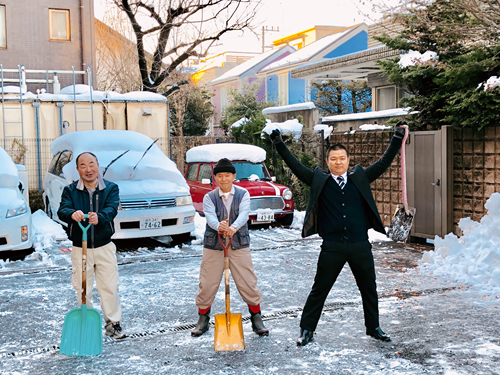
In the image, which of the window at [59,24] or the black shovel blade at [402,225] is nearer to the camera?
the black shovel blade at [402,225]

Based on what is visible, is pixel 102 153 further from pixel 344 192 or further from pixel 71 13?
pixel 71 13

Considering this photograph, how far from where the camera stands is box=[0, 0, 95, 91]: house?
20.4 m

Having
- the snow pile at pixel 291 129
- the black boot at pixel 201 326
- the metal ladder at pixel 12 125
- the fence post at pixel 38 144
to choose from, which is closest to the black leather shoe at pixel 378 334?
the black boot at pixel 201 326

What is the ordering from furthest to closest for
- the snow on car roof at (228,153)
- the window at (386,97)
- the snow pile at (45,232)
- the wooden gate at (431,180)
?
the window at (386,97), the snow on car roof at (228,153), the snow pile at (45,232), the wooden gate at (431,180)

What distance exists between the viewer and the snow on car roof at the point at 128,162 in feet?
34.6

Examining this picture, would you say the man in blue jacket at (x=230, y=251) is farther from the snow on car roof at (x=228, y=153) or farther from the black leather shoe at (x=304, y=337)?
the snow on car roof at (x=228, y=153)

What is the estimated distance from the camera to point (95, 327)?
4945 mm

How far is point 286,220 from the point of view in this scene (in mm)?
13203

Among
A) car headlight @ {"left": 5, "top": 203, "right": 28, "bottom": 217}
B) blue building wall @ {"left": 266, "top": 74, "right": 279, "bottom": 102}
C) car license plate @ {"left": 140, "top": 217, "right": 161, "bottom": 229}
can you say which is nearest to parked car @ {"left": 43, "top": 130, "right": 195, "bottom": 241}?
car license plate @ {"left": 140, "top": 217, "right": 161, "bottom": 229}

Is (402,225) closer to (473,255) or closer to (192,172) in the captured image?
(473,255)

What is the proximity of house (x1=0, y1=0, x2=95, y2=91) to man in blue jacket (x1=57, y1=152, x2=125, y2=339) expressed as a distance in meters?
16.0

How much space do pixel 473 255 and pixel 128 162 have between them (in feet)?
20.6

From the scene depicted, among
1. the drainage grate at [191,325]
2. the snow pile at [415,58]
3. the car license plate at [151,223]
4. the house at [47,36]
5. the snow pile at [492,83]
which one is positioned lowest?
the drainage grate at [191,325]

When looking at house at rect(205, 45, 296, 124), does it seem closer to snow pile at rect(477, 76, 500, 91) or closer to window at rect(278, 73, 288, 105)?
window at rect(278, 73, 288, 105)
